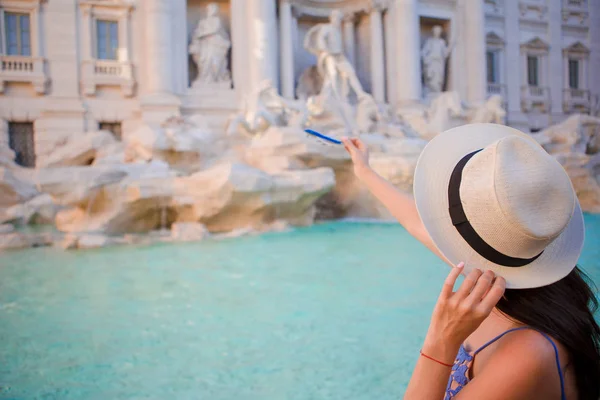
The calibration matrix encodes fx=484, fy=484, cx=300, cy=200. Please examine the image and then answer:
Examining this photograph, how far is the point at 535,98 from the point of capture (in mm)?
15875

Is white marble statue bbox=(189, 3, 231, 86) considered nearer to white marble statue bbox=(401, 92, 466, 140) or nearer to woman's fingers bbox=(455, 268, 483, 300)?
white marble statue bbox=(401, 92, 466, 140)

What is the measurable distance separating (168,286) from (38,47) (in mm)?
9821

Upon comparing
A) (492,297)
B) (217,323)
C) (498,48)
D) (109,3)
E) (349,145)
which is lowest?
(217,323)

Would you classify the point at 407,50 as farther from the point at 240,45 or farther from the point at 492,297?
the point at 492,297

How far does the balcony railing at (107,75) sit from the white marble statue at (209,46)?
156 centimetres

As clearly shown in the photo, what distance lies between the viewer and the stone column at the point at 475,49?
562 inches

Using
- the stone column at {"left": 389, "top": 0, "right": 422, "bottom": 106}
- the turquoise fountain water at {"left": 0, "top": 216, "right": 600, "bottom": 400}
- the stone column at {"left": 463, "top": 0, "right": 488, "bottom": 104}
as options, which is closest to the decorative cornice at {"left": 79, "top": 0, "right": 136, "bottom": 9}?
the stone column at {"left": 389, "top": 0, "right": 422, "bottom": 106}

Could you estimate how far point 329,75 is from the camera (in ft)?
40.3

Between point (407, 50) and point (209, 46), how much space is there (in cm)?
532

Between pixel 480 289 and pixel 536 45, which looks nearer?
pixel 480 289

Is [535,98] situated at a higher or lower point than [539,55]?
lower

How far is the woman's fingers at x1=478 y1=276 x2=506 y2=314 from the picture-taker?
0.67 meters

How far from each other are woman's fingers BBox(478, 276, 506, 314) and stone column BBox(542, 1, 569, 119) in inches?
693

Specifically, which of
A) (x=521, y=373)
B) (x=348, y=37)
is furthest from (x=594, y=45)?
(x=521, y=373)
